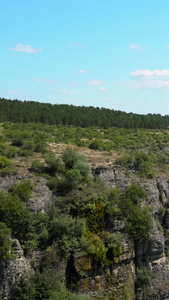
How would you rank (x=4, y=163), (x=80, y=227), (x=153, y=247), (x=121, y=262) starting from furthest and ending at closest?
(x=4, y=163) → (x=153, y=247) → (x=121, y=262) → (x=80, y=227)

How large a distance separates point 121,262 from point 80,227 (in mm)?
4745

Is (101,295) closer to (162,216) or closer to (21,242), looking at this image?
(21,242)

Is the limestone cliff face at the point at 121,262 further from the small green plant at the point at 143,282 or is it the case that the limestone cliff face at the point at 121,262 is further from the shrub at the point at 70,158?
Answer: the shrub at the point at 70,158

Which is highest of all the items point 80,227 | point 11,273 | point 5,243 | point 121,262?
point 80,227

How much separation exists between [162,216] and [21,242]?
13.9 m

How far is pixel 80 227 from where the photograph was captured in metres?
24.4

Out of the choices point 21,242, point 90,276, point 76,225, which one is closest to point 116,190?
point 76,225

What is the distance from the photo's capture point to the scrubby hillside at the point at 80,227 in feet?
73.0

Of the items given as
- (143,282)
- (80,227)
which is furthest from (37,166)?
(143,282)

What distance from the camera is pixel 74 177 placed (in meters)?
27.7

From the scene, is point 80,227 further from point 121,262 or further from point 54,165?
point 54,165

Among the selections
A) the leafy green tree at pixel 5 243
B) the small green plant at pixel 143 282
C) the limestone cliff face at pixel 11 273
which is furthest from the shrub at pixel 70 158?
the small green plant at pixel 143 282

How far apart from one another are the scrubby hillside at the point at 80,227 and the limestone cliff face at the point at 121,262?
7 centimetres

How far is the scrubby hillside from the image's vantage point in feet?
73.0
